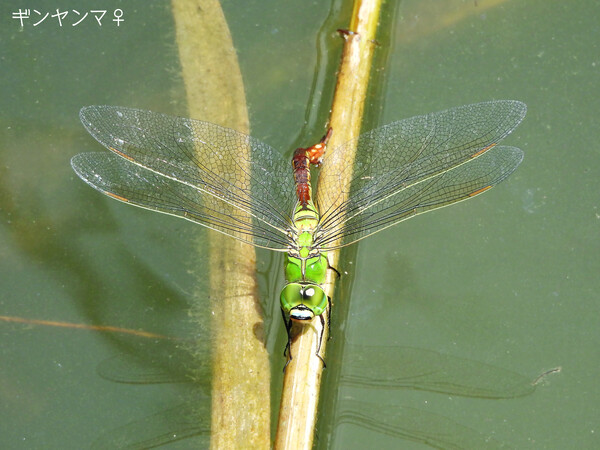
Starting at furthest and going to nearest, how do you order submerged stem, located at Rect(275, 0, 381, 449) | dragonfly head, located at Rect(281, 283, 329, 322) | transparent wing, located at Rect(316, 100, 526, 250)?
transparent wing, located at Rect(316, 100, 526, 250) < dragonfly head, located at Rect(281, 283, 329, 322) < submerged stem, located at Rect(275, 0, 381, 449)

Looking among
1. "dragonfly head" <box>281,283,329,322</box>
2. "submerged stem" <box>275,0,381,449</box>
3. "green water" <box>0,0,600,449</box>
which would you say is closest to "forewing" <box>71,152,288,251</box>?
"green water" <box>0,0,600,449</box>

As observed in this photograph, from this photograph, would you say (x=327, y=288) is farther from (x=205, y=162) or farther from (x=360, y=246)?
(x=205, y=162)

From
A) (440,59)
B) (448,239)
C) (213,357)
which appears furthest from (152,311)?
(440,59)

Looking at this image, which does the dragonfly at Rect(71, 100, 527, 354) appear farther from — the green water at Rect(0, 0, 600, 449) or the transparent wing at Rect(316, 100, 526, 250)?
the green water at Rect(0, 0, 600, 449)

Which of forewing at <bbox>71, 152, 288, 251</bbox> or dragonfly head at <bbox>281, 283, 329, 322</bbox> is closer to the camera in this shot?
dragonfly head at <bbox>281, 283, 329, 322</bbox>

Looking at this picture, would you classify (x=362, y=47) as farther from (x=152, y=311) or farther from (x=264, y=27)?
(x=152, y=311)

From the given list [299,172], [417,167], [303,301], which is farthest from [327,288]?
[417,167]

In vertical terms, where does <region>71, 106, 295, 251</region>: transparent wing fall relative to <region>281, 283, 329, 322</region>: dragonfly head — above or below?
above
